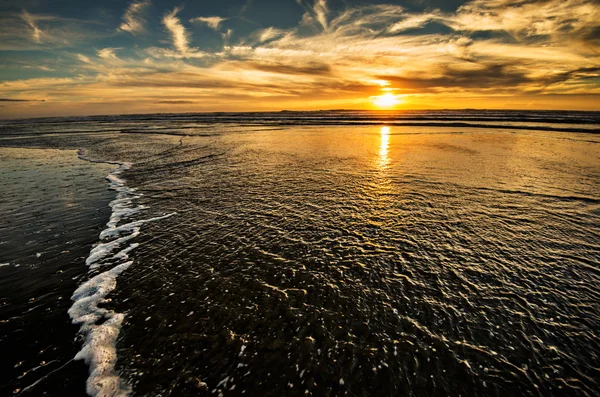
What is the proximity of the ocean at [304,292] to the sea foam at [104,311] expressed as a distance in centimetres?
4

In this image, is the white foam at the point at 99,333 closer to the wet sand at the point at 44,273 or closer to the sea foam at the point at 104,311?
the sea foam at the point at 104,311

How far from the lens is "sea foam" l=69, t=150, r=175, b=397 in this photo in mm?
4449

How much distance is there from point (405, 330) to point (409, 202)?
23.5 feet

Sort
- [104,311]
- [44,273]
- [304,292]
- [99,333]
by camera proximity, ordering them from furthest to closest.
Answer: [44,273]
[304,292]
[104,311]
[99,333]

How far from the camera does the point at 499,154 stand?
2177 centimetres

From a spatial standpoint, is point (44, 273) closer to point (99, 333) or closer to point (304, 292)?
point (99, 333)

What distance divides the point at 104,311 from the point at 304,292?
4512mm

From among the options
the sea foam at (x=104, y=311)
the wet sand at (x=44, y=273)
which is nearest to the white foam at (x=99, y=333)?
the sea foam at (x=104, y=311)

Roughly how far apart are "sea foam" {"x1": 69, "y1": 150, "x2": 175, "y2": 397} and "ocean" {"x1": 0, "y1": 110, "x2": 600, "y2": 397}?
4cm

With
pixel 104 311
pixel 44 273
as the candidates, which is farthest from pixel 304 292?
pixel 44 273

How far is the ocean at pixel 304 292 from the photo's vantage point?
4.47m

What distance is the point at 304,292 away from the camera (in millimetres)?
6293

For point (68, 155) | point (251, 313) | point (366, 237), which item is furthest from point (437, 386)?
point (68, 155)

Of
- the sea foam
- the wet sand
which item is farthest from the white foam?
the wet sand
